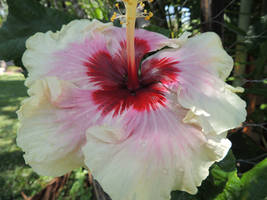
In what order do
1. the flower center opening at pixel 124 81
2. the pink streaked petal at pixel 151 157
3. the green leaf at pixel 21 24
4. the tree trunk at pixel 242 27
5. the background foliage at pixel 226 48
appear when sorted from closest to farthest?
the pink streaked petal at pixel 151 157
the flower center opening at pixel 124 81
the background foliage at pixel 226 48
the green leaf at pixel 21 24
the tree trunk at pixel 242 27

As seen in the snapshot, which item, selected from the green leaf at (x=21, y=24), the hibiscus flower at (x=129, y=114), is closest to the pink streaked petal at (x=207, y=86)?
the hibiscus flower at (x=129, y=114)

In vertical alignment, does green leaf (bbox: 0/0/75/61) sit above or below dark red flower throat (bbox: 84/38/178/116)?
above

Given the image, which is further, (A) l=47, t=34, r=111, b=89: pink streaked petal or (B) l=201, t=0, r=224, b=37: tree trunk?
(B) l=201, t=0, r=224, b=37: tree trunk

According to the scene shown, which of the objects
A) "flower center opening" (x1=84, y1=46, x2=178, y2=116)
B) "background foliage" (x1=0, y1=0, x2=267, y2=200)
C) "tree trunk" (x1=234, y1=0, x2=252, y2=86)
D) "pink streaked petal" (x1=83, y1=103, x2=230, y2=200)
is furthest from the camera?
"tree trunk" (x1=234, y1=0, x2=252, y2=86)

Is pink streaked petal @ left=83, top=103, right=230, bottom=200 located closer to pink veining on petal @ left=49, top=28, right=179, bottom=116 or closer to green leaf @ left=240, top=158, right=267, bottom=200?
pink veining on petal @ left=49, top=28, right=179, bottom=116

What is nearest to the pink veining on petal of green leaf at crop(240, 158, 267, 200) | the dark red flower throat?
the dark red flower throat

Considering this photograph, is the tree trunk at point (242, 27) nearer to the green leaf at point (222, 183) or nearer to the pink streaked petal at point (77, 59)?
the green leaf at point (222, 183)
